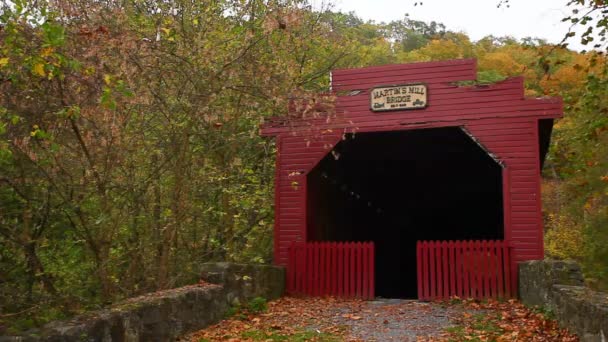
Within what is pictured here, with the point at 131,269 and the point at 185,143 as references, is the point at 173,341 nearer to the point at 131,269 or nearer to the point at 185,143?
the point at 131,269

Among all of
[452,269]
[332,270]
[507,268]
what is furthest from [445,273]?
[332,270]

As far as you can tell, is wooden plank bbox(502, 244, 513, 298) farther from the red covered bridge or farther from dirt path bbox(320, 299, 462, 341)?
dirt path bbox(320, 299, 462, 341)

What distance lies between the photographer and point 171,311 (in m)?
7.75

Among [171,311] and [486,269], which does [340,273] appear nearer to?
[486,269]

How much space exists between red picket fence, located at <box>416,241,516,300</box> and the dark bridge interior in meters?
2.88

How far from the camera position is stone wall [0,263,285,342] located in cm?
579

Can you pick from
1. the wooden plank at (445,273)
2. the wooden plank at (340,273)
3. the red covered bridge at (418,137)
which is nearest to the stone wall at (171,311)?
the wooden plank at (340,273)

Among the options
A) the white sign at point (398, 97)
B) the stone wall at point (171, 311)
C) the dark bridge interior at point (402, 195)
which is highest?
the white sign at point (398, 97)

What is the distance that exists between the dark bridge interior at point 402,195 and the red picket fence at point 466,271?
2.88m

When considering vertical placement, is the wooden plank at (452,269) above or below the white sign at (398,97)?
below

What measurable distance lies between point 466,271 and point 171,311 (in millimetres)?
6149

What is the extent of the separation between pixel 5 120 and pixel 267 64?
207 inches

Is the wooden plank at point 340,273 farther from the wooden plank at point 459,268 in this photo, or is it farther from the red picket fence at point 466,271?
the wooden plank at point 459,268

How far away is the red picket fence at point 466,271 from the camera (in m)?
11.4
